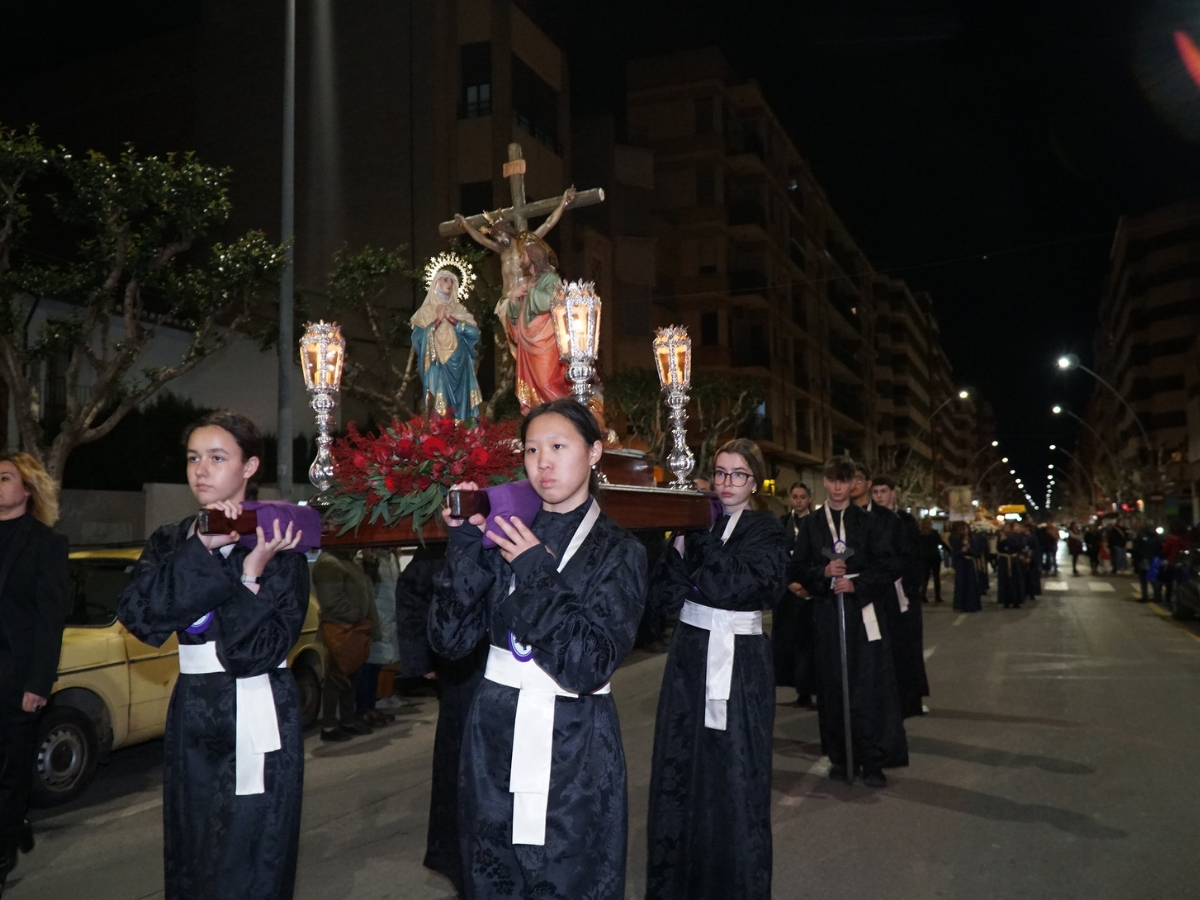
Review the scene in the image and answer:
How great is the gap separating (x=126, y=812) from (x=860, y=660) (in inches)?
204

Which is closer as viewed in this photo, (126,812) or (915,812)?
(915,812)

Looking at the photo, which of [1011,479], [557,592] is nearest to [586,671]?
[557,592]

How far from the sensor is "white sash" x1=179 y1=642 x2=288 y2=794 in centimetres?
352

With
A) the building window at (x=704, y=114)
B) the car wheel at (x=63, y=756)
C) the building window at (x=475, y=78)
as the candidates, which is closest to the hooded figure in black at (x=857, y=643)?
the car wheel at (x=63, y=756)

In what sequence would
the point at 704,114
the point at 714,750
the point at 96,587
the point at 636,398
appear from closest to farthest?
1. the point at 714,750
2. the point at 96,587
3. the point at 636,398
4. the point at 704,114

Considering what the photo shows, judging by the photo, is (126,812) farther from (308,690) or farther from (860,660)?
(860,660)

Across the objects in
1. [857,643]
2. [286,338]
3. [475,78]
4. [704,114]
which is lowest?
[857,643]

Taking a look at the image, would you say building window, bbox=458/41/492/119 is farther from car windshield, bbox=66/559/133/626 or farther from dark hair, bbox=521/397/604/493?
dark hair, bbox=521/397/604/493

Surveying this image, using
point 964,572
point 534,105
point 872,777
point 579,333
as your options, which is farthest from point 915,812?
point 534,105

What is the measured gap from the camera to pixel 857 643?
297 inches

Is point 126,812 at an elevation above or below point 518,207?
below

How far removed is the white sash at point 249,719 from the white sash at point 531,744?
3.21ft

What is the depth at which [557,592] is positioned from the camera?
118 inches

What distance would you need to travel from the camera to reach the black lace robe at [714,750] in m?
4.68
